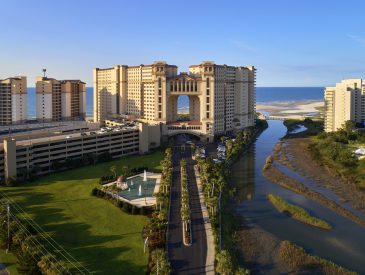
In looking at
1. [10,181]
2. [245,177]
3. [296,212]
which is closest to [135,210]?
[296,212]

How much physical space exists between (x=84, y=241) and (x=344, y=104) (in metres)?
77.9

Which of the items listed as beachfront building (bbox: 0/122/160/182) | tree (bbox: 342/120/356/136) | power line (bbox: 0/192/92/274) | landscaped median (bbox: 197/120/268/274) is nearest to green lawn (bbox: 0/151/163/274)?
power line (bbox: 0/192/92/274)

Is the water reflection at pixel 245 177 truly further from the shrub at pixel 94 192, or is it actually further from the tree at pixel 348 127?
the tree at pixel 348 127

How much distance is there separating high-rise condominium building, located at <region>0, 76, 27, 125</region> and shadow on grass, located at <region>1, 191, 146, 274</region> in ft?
173

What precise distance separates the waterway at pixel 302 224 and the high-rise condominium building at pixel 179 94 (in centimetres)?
2933

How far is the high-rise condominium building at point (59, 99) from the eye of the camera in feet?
322

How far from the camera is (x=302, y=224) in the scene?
130 ft

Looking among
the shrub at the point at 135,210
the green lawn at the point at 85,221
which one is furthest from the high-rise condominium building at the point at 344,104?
the shrub at the point at 135,210

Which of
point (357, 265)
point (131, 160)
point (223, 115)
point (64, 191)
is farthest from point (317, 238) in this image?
point (223, 115)

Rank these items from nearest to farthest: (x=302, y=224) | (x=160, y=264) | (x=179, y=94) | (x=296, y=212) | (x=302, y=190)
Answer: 1. (x=160, y=264)
2. (x=302, y=224)
3. (x=296, y=212)
4. (x=302, y=190)
5. (x=179, y=94)

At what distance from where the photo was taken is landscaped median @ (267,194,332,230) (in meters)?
39.4

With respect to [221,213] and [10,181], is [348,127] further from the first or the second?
[10,181]

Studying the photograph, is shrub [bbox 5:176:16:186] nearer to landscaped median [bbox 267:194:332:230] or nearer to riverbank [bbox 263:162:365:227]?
landscaped median [bbox 267:194:332:230]

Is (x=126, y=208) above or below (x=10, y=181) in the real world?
below
